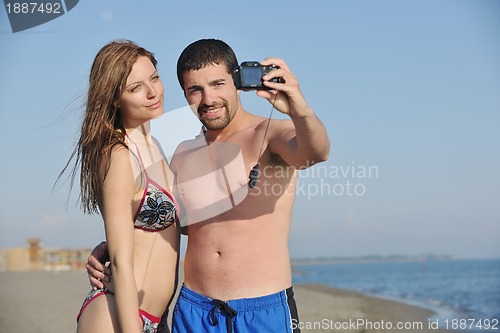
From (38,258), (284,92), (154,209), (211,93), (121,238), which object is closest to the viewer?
(284,92)

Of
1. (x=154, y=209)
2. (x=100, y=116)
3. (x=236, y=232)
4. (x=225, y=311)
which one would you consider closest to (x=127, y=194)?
(x=154, y=209)

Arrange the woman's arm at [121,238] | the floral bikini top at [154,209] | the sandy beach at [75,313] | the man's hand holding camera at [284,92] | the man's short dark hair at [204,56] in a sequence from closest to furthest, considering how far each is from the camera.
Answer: the man's hand holding camera at [284,92]
the woman's arm at [121,238]
the floral bikini top at [154,209]
the man's short dark hair at [204,56]
the sandy beach at [75,313]

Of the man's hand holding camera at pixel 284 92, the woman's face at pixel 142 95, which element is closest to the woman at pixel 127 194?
the woman's face at pixel 142 95

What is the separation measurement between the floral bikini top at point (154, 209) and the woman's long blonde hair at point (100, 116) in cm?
21

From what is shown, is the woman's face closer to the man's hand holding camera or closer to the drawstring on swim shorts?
the man's hand holding camera

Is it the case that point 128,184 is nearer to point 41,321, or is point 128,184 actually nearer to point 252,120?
point 252,120

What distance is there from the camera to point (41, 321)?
456 inches

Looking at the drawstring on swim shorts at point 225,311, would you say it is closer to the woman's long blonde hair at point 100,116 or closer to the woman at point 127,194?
the woman at point 127,194

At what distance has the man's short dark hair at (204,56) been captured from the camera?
3625mm

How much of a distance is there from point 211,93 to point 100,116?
611 millimetres

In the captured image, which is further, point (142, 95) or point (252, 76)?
point (142, 95)

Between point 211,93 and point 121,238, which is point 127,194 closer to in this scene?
point 121,238

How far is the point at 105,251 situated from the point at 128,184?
579 mm

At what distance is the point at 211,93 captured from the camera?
3.56m
